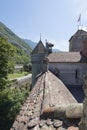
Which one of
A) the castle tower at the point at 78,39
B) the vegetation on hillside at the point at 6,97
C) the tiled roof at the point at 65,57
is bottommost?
the vegetation on hillside at the point at 6,97

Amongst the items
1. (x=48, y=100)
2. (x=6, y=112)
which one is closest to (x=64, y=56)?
(x=6, y=112)

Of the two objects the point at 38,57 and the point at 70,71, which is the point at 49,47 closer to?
the point at 38,57

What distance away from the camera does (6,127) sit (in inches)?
877

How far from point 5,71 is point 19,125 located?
1641cm

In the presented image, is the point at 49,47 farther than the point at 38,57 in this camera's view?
Yes

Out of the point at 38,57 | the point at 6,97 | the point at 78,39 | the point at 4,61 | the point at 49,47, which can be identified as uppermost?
the point at 78,39

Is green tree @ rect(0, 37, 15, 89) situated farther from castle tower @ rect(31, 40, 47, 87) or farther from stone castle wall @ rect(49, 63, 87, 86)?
castle tower @ rect(31, 40, 47, 87)

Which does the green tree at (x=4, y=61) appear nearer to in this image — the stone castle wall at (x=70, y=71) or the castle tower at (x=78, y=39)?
the stone castle wall at (x=70, y=71)

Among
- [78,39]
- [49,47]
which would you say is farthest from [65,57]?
[78,39]

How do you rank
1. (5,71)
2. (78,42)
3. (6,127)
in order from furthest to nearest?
(78,42) < (5,71) < (6,127)

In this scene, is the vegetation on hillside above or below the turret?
below

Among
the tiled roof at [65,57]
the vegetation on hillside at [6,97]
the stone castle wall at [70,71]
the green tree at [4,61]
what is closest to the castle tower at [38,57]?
the tiled roof at [65,57]

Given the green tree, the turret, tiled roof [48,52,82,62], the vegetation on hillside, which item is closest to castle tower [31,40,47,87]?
the turret

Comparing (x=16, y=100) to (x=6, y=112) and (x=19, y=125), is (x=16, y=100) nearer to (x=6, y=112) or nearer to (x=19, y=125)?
(x=6, y=112)
